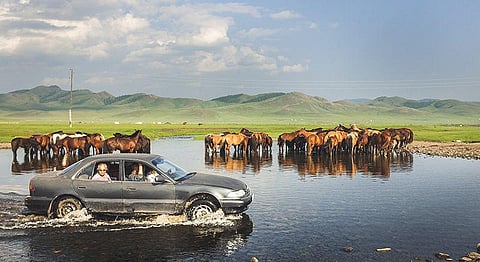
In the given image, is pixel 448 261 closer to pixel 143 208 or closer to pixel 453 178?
pixel 143 208

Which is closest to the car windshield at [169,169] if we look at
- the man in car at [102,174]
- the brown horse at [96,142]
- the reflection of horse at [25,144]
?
the man in car at [102,174]

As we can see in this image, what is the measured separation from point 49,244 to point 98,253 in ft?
4.19

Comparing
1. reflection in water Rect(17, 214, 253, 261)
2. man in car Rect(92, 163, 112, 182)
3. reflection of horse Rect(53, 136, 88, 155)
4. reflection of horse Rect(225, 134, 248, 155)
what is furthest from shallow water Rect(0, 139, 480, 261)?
reflection of horse Rect(225, 134, 248, 155)

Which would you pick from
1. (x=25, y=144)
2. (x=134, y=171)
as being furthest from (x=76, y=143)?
(x=134, y=171)

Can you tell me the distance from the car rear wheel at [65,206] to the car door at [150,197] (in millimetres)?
1154

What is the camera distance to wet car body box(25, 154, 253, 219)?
39.5 feet

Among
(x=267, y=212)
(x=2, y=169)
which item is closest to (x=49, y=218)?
(x=267, y=212)

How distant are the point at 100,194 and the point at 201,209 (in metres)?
2.31

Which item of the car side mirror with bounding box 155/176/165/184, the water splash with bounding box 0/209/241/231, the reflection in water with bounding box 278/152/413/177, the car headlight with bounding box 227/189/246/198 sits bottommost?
the reflection in water with bounding box 278/152/413/177

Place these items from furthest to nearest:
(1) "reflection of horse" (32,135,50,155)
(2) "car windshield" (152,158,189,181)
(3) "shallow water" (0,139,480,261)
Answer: (1) "reflection of horse" (32,135,50,155), (2) "car windshield" (152,158,189,181), (3) "shallow water" (0,139,480,261)

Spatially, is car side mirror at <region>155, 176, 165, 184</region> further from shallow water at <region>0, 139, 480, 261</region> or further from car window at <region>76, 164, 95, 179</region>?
car window at <region>76, 164, 95, 179</region>

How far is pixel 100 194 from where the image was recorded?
12211 millimetres

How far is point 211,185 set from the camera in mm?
12102

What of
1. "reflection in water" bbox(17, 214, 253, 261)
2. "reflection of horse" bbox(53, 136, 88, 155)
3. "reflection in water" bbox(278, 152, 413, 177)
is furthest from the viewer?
"reflection of horse" bbox(53, 136, 88, 155)
